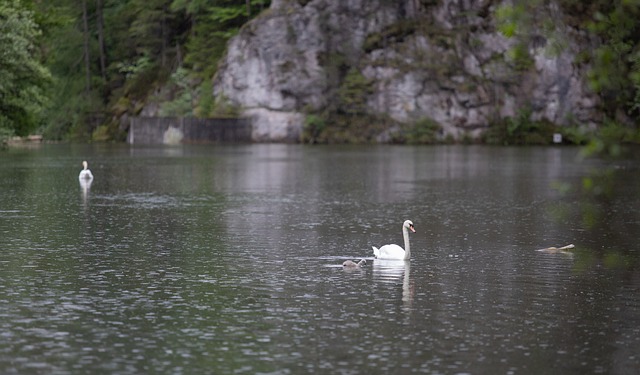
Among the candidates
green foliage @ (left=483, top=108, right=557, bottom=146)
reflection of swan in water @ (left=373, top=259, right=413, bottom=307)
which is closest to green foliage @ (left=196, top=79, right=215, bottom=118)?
green foliage @ (left=483, top=108, right=557, bottom=146)

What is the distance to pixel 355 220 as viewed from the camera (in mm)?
35875

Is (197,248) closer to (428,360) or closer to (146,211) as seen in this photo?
(146,211)

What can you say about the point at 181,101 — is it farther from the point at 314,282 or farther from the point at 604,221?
the point at 314,282

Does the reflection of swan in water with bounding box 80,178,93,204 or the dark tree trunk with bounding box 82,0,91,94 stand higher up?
the dark tree trunk with bounding box 82,0,91,94

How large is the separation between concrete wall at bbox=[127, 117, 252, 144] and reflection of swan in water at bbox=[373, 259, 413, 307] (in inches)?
3552

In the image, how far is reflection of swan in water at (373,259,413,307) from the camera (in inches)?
868

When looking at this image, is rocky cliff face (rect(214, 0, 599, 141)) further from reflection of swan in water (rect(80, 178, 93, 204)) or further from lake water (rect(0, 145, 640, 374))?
lake water (rect(0, 145, 640, 374))

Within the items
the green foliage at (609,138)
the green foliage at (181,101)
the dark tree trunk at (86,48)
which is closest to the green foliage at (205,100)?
the green foliage at (181,101)

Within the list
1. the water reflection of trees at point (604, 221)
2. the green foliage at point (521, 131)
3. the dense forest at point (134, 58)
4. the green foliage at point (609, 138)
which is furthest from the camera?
the dense forest at point (134, 58)

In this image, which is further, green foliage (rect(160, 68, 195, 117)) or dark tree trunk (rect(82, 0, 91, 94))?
dark tree trunk (rect(82, 0, 91, 94))

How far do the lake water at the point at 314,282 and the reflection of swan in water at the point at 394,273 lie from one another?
0.22ft

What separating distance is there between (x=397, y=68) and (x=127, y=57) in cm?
3707

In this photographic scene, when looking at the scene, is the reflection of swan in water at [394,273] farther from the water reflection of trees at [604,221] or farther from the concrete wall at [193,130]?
the concrete wall at [193,130]

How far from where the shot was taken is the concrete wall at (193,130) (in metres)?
115
